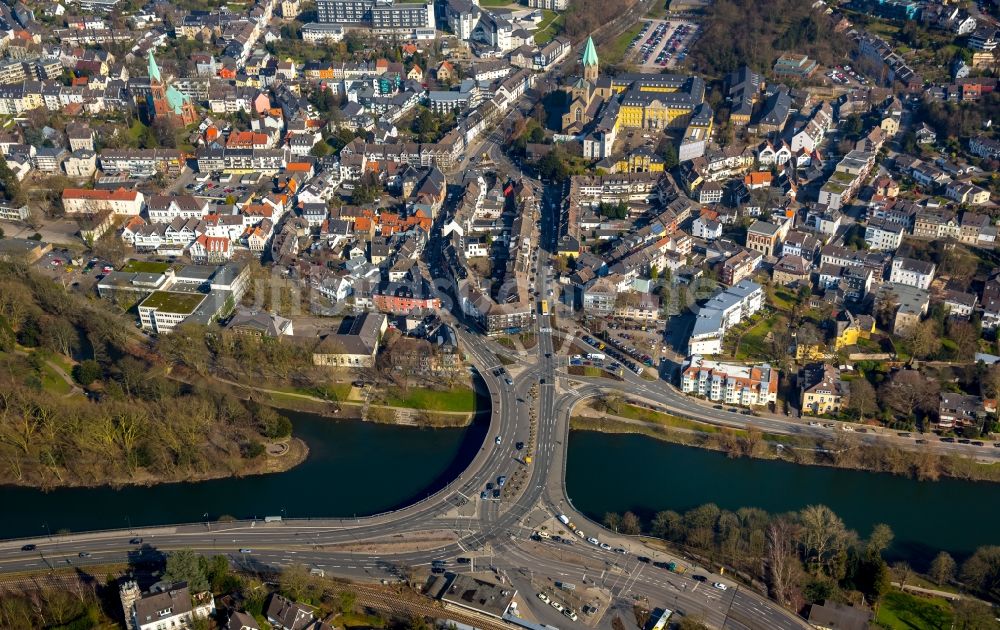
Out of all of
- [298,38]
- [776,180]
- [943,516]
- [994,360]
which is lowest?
[943,516]

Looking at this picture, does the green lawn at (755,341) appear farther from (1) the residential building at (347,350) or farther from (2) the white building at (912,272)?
(1) the residential building at (347,350)

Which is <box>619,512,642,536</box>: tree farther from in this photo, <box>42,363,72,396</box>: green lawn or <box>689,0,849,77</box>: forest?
<box>689,0,849,77</box>: forest

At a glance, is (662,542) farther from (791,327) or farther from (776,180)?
(776,180)

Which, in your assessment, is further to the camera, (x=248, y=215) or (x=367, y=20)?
(x=367, y=20)

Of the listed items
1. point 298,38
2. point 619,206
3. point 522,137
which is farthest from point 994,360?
point 298,38

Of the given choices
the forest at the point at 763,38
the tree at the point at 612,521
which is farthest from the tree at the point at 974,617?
the forest at the point at 763,38
